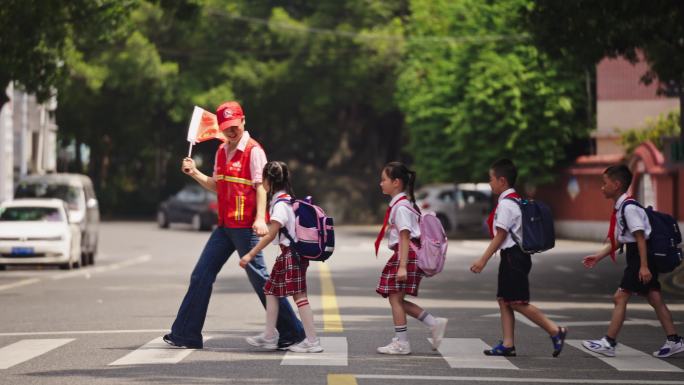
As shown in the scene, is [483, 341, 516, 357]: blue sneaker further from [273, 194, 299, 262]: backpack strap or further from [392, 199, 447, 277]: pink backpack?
[273, 194, 299, 262]: backpack strap

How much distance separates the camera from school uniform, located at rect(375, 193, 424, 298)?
11414 mm

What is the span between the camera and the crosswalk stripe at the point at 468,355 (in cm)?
1079

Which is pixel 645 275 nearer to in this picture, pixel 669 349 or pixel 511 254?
pixel 669 349

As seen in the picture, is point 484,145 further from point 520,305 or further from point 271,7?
point 520,305

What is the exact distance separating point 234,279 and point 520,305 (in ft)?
40.1

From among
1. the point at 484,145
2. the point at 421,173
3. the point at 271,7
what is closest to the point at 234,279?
the point at 484,145

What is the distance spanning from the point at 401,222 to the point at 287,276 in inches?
38.6

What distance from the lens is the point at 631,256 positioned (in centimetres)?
1187

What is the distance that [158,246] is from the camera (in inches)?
1441

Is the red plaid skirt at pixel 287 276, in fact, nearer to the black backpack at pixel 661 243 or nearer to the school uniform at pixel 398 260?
the school uniform at pixel 398 260

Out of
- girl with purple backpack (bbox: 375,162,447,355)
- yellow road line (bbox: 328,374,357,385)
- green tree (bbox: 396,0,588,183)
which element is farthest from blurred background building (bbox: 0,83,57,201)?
yellow road line (bbox: 328,374,357,385)

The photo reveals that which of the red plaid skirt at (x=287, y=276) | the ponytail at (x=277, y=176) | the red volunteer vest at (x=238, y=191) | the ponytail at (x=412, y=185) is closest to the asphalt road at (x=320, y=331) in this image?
the red plaid skirt at (x=287, y=276)

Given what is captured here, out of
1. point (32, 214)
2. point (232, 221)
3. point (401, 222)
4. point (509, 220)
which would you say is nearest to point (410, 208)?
point (401, 222)

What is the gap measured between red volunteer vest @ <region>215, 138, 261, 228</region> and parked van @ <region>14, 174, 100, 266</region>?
16165 millimetres
